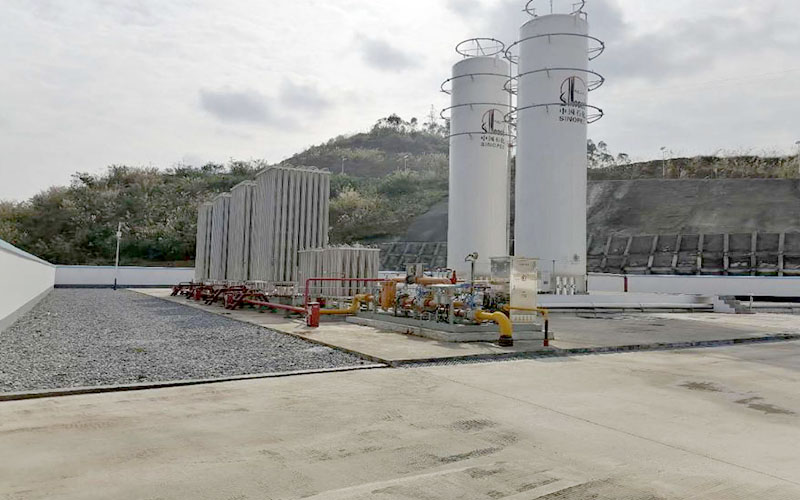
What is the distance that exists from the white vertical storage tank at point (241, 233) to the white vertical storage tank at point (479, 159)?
852 centimetres

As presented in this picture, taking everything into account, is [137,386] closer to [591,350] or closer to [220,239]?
[591,350]

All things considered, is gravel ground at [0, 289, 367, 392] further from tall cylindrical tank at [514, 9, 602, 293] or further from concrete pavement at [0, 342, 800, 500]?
tall cylindrical tank at [514, 9, 602, 293]

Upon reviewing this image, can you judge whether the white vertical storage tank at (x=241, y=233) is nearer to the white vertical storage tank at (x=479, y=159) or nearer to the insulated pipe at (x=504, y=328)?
the white vertical storage tank at (x=479, y=159)

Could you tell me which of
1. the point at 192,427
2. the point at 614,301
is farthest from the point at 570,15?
the point at 192,427

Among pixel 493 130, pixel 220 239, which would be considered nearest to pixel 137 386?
pixel 220 239

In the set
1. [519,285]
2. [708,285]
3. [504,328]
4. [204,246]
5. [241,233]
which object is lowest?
[504,328]

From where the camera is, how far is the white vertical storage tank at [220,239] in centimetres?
2392

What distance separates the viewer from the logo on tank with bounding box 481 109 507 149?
74.9 ft

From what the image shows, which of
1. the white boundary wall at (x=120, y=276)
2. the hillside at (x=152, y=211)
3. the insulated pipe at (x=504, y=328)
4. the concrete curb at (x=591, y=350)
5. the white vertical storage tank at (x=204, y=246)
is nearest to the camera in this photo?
the concrete curb at (x=591, y=350)

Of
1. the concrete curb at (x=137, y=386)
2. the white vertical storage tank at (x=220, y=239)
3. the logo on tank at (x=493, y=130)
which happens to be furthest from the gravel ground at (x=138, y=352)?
the logo on tank at (x=493, y=130)

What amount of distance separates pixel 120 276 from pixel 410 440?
111 feet

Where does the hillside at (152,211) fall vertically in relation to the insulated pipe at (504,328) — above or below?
above

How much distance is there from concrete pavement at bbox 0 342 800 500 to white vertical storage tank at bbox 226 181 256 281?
1421 centimetres

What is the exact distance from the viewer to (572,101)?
1998 cm
